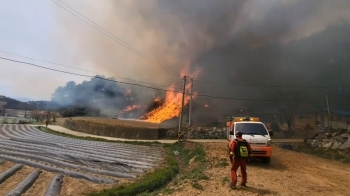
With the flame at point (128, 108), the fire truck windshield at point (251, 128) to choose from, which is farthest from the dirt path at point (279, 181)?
the flame at point (128, 108)

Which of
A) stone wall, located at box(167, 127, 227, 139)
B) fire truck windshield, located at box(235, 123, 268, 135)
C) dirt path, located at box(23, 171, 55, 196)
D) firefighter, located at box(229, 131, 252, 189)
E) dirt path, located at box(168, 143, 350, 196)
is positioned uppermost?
fire truck windshield, located at box(235, 123, 268, 135)

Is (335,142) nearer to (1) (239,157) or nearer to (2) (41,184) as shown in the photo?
(1) (239,157)

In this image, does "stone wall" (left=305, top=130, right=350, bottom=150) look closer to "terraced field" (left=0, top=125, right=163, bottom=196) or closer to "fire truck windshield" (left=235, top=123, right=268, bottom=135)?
"fire truck windshield" (left=235, top=123, right=268, bottom=135)

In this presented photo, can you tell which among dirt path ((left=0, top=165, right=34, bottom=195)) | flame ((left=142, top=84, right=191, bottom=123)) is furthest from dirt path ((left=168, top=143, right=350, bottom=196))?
flame ((left=142, top=84, right=191, bottom=123))

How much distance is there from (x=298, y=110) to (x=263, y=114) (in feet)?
19.6

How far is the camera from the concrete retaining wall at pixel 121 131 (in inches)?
1252

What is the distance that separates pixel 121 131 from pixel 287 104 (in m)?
27.6

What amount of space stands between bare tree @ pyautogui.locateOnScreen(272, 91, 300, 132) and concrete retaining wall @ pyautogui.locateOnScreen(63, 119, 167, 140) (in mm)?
20147

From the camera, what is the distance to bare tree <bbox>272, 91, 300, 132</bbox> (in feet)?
129

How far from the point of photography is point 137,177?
11391 millimetres

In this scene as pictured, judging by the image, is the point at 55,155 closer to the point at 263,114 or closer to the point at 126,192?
the point at 126,192

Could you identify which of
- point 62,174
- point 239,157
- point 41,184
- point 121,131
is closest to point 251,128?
point 239,157

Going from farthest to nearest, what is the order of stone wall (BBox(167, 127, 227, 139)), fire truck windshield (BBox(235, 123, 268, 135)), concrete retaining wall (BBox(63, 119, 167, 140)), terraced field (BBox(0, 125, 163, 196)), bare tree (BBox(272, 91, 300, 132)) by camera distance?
1. bare tree (BBox(272, 91, 300, 132))
2. concrete retaining wall (BBox(63, 119, 167, 140))
3. stone wall (BBox(167, 127, 227, 139))
4. fire truck windshield (BBox(235, 123, 268, 135))
5. terraced field (BBox(0, 125, 163, 196))

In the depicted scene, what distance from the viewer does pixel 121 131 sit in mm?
34188
